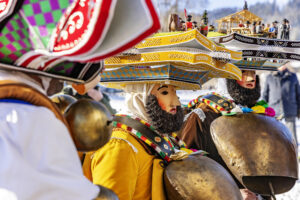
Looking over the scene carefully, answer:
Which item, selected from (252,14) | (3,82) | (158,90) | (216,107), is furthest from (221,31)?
(3,82)

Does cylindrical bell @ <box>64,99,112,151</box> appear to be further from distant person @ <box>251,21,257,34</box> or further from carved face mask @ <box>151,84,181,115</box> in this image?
distant person @ <box>251,21,257,34</box>

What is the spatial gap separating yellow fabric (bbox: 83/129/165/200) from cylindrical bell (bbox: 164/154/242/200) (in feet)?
0.23

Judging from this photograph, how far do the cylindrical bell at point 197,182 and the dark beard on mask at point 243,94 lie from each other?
1.39m

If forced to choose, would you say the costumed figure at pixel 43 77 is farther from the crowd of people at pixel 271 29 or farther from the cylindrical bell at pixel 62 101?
the crowd of people at pixel 271 29

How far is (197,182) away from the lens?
1.57m

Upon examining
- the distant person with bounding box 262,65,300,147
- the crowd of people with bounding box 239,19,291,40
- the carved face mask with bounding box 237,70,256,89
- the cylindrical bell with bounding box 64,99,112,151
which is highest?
the crowd of people with bounding box 239,19,291,40

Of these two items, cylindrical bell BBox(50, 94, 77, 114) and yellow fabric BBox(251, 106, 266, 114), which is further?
yellow fabric BBox(251, 106, 266, 114)

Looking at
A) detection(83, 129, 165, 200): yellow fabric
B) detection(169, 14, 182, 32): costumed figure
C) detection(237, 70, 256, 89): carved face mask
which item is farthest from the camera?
detection(237, 70, 256, 89): carved face mask

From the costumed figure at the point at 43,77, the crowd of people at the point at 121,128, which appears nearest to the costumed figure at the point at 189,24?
the crowd of people at the point at 121,128

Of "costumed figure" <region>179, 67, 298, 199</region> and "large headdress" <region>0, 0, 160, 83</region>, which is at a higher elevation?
"large headdress" <region>0, 0, 160, 83</region>

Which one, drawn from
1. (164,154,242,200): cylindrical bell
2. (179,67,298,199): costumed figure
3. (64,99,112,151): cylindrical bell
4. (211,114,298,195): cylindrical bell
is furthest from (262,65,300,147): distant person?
(64,99,112,151): cylindrical bell

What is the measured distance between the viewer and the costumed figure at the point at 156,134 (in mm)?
1529

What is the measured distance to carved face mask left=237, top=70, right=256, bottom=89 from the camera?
9.81 ft

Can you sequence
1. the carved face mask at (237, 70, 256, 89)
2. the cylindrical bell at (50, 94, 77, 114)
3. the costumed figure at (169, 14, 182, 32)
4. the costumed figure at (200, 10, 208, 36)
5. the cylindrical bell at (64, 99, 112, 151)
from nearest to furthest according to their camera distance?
the cylindrical bell at (64, 99, 112, 151), the cylindrical bell at (50, 94, 77, 114), the costumed figure at (169, 14, 182, 32), the costumed figure at (200, 10, 208, 36), the carved face mask at (237, 70, 256, 89)
